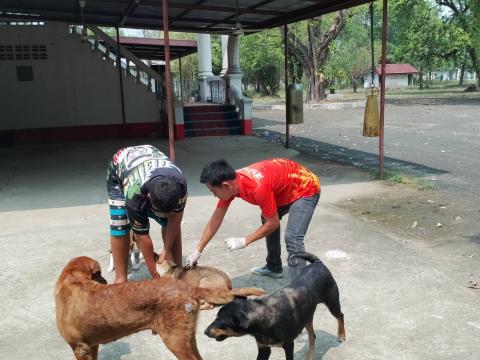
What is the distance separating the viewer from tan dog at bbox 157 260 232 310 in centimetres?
354

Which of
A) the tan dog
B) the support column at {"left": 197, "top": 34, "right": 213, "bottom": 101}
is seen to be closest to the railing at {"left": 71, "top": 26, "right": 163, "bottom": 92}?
the support column at {"left": 197, "top": 34, "right": 213, "bottom": 101}

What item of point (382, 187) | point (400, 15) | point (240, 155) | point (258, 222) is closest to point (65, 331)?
point (258, 222)

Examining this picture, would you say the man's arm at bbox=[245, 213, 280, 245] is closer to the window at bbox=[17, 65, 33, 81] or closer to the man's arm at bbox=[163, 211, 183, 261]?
the man's arm at bbox=[163, 211, 183, 261]

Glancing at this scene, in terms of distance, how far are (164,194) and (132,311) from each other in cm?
74

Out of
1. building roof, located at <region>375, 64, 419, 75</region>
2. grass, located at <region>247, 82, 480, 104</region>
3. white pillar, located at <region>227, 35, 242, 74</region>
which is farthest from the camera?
building roof, located at <region>375, 64, 419, 75</region>

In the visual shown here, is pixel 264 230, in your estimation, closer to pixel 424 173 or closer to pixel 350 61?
pixel 424 173

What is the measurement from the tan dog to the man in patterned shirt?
0.11 m

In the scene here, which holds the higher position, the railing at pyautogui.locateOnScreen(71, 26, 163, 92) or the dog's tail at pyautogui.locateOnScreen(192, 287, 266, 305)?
the railing at pyautogui.locateOnScreen(71, 26, 163, 92)

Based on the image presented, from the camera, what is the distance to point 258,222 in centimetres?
642

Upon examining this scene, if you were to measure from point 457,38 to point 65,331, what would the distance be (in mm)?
41611

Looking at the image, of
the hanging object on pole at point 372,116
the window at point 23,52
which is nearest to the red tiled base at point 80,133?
the window at point 23,52

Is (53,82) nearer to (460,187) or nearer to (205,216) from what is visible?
(205,216)

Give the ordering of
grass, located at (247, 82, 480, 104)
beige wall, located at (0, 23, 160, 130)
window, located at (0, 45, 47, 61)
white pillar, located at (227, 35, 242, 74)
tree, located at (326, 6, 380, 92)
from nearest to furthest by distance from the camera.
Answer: window, located at (0, 45, 47, 61) → beige wall, located at (0, 23, 160, 130) → white pillar, located at (227, 35, 242, 74) → grass, located at (247, 82, 480, 104) → tree, located at (326, 6, 380, 92)

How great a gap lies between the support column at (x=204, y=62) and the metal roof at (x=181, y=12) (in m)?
5.60
